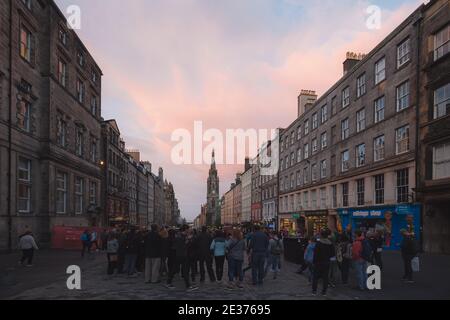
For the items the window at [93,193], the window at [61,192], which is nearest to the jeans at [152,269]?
the window at [61,192]

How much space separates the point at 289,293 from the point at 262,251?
1733mm

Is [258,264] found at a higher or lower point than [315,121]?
lower

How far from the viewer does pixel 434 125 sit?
24156 mm

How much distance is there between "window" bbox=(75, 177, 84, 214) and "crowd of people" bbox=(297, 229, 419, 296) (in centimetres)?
2981

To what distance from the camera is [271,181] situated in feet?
230

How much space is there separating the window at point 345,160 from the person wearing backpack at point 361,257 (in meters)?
26.5

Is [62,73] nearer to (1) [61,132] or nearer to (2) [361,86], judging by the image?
(1) [61,132]

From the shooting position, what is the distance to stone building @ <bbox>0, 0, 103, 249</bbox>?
24438 millimetres

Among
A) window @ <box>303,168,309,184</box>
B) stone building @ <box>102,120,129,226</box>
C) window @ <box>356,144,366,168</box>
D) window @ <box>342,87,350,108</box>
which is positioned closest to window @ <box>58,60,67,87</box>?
stone building @ <box>102,120,129,226</box>

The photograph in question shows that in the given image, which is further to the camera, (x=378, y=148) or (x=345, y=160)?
(x=345, y=160)

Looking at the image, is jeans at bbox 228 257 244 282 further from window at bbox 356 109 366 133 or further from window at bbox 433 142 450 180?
window at bbox 356 109 366 133

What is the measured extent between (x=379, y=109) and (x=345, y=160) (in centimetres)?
810

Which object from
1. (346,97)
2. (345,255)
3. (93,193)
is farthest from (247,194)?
(345,255)
